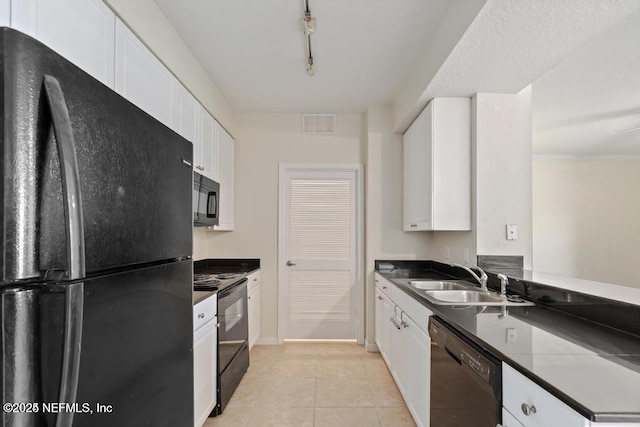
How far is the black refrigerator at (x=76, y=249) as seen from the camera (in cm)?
56

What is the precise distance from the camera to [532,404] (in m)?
0.93

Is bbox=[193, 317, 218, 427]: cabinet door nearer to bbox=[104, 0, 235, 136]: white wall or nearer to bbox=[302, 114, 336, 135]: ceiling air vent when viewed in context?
bbox=[104, 0, 235, 136]: white wall

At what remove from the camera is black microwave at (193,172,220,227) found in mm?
2326

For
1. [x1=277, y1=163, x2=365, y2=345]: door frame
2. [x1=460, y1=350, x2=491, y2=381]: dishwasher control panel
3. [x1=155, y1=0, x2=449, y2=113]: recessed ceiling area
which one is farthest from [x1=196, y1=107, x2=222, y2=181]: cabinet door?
[x1=460, y1=350, x2=491, y2=381]: dishwasher control panel

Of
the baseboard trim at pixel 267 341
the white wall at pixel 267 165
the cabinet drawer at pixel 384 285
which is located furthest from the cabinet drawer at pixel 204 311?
the baseboard trim at pixel 267 341

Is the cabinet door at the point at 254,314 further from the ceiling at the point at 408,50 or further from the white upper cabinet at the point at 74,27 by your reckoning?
the white upper cabinet at the point at 74,27

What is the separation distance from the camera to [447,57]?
201 cm

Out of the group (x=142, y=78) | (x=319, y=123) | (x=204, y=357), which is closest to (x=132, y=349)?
(x=204, y=357)

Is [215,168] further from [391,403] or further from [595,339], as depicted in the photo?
[595,339]

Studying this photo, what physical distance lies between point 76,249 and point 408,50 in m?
2.56

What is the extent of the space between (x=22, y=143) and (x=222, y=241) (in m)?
3.35

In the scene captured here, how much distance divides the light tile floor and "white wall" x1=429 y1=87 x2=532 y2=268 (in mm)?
1312

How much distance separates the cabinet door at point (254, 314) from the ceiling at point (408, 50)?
6.73 ft

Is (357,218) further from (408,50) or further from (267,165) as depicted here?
(408,50)
